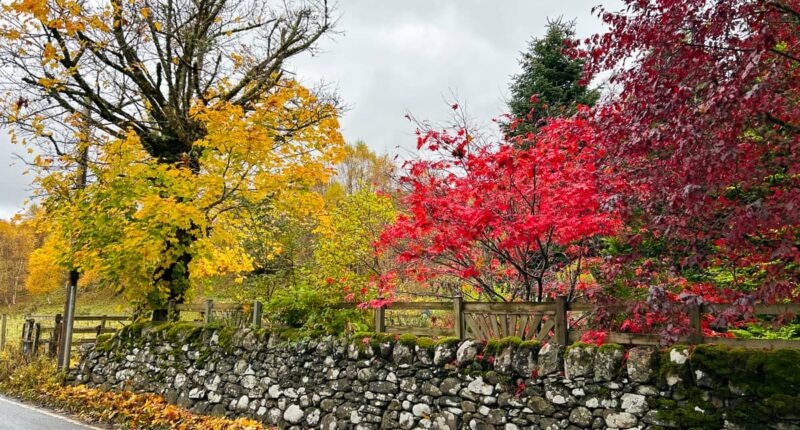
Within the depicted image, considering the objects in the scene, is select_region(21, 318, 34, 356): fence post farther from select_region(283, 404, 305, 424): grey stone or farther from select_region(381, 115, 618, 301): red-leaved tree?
select_region(381, 115, 618, 301): red-leaved tree

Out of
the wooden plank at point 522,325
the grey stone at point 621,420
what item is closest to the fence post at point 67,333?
the wooden plank at point 522,325

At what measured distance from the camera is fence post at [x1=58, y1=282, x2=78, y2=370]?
10.0 m

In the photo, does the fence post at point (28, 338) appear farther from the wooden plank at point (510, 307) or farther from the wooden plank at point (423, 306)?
the wooden plank at point (510, 307)

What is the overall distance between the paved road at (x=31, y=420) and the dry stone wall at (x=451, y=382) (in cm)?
108

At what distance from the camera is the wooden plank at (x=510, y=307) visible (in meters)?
5.09

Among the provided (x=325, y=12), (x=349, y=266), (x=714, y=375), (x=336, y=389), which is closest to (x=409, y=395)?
(x=336, y=389)

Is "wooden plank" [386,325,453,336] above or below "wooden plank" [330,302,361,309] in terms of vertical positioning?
below

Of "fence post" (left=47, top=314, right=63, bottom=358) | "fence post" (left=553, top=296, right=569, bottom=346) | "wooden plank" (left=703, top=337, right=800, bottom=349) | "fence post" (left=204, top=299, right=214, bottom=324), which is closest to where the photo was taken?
"wooden plank" (left=703, top=337, right=800, bottom=349)

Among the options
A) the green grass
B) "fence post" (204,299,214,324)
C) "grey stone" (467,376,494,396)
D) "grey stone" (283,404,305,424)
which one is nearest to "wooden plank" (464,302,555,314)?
"grey stone" (467,376,494,396)

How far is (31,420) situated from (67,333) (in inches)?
106

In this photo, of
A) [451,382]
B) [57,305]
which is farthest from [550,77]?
[57,305]

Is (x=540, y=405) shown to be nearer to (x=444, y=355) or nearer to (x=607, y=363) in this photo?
(x=607, y=363)

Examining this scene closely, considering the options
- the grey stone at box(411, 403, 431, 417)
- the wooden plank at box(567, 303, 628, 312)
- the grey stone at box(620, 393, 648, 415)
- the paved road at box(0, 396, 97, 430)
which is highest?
the wooden plank at box(567, 303, 628, 312)

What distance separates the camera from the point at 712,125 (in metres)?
3.32
